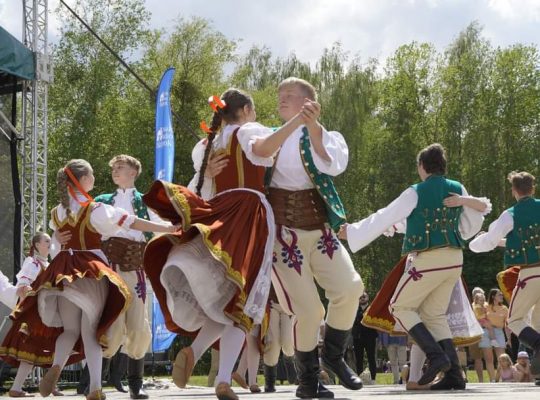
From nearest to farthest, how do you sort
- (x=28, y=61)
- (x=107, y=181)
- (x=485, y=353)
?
(x=28, y=61), (x=485, y=353), (x=107, y=181)

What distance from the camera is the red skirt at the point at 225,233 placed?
17.1 ft

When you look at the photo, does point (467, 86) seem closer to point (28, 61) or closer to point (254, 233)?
point (28, 61)

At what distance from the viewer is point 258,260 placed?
5.40 m

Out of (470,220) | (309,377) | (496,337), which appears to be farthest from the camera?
(496,337)

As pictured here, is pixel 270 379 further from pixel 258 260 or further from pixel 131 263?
pixel 258 260

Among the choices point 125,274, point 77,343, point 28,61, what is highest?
point 28,61

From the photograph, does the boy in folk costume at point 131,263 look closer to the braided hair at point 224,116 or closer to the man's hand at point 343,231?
the man's hand at point 343,231

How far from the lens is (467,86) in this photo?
122 feet

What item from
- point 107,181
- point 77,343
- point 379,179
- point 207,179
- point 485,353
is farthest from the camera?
point 379,179

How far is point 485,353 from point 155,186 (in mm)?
9804

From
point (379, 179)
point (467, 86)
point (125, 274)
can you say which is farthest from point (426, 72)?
point (125, 274)

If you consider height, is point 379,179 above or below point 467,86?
below

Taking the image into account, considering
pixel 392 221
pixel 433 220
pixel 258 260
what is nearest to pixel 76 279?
pixel 258 260

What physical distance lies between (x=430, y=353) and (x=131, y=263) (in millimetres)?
2429
